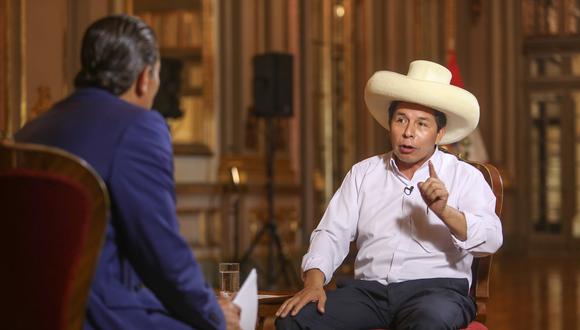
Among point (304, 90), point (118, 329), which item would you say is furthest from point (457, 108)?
point (304, 90)

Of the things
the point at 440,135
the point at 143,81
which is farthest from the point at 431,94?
the point at 143,81

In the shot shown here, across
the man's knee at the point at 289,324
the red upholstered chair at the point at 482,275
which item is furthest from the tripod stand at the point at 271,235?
the man's knee at the point at 289,324

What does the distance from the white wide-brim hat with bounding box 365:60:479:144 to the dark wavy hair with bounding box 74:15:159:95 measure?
108 cm

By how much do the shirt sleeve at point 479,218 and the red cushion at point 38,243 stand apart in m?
1.30

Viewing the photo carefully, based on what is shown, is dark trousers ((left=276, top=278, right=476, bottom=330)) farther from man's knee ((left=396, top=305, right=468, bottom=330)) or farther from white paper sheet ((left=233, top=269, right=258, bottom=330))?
white paper sheet ((left=233, top=269, right=258, bottom=330))

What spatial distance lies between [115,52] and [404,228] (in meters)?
1.23

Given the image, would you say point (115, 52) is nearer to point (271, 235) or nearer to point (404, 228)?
point (404, 228)

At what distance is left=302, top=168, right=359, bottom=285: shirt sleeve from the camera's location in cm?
287

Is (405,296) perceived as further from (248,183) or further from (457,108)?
(248,183)

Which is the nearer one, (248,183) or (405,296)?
(405,296)

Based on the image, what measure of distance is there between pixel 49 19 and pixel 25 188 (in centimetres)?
462

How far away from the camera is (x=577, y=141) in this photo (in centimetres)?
1290

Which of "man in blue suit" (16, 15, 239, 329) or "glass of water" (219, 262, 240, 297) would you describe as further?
"glass of water" (219, 262, 240, 297)

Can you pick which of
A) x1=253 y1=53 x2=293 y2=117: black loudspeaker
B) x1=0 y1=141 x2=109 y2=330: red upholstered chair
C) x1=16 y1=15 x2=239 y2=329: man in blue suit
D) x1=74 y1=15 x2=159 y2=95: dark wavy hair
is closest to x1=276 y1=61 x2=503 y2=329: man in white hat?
x1=16 y1=15 x2=239 y2=329: man in blue suit
